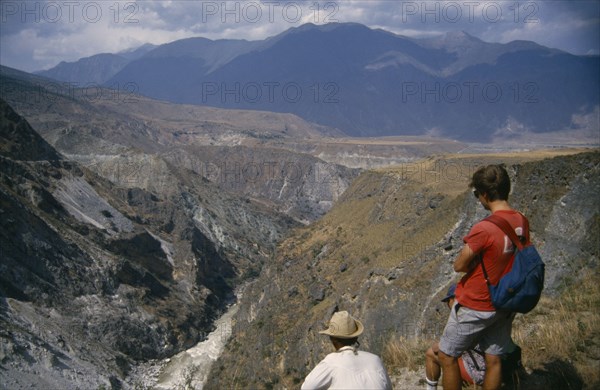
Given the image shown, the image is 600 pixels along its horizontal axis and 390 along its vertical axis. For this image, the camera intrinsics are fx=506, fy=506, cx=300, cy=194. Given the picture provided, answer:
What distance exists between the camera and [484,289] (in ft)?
14.4

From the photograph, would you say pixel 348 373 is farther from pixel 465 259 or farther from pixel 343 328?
pixel 465 259

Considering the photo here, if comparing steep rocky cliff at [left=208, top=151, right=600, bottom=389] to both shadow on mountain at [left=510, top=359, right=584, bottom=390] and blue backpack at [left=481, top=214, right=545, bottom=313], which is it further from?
blue backpack at [left=481, top=214, right=545, bottom=313]

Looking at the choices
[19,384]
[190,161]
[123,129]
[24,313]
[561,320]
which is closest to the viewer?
[561,320]

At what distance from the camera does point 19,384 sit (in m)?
24.5

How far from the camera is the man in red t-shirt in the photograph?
169 inches

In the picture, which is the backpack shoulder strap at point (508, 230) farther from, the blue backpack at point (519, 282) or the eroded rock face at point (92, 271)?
the eroded rock face at point (92, 271)

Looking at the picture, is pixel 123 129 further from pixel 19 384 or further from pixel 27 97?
pixel 19 384

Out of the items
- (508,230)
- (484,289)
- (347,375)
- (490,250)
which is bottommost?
(347,375)

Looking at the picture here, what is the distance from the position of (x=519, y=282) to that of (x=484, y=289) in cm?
32

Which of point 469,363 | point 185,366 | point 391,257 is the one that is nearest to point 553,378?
point 469,363

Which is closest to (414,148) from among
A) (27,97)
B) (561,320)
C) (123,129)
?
(123,129)

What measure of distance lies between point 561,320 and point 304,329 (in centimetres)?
1959

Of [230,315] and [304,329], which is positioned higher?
[304,329]

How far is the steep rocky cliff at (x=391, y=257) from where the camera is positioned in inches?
640
